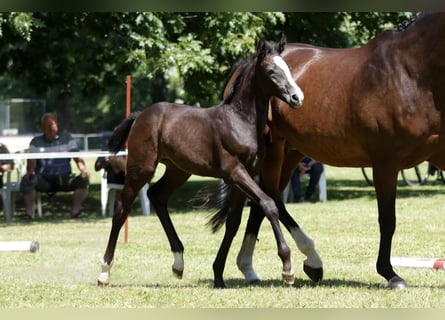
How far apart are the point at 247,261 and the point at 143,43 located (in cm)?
712

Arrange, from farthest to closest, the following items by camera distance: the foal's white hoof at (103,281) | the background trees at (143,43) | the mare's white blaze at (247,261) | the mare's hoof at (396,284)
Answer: the background trees at (143,43)
the mare's white blaze at (247,261)
the foal's white hoof at (103,281)
the mare's hoof at (396,284)

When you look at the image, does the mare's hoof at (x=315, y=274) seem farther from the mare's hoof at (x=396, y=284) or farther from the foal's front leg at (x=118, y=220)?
the foal's front leg at (x=118, y=220)

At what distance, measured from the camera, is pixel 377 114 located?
248 inches

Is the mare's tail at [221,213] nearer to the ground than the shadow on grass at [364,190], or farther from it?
farther from it

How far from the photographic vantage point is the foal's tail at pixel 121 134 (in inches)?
272

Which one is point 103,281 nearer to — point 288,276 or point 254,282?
point 254,282

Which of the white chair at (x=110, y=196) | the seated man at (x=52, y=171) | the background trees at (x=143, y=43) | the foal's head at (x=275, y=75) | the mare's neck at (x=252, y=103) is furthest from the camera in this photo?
the white chair at (x=110, y=196)

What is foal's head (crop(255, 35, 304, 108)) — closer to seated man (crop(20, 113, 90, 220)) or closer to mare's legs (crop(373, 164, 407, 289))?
mare's legs (crop(373, 164, 407, 289))

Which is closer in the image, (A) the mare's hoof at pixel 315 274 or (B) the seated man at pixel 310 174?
(A) the mare's hoof at pixel 315 274

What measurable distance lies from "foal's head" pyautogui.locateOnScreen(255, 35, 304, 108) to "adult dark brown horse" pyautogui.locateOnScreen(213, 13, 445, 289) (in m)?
0.61

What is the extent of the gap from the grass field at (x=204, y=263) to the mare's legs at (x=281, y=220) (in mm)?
147

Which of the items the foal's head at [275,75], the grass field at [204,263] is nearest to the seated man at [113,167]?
the grass field at [204,263]

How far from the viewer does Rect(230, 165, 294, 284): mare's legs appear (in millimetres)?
5992

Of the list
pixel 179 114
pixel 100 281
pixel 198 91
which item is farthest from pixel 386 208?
pixel 198 91
